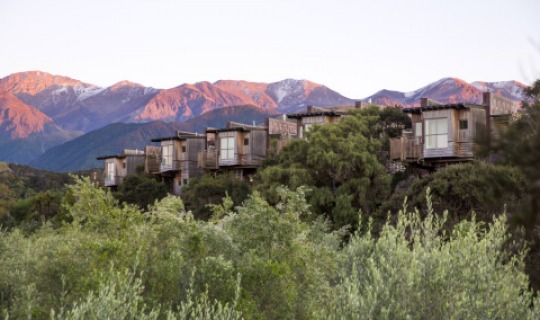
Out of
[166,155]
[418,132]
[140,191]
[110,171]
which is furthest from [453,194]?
[110,171]

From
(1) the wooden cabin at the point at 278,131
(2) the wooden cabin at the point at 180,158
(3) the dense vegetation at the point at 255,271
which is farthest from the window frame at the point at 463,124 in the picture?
(3) the dense vegetation at the point at 255,271

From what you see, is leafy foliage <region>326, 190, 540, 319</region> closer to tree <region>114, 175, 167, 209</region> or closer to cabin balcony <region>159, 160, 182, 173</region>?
tree <region>114, 175, 167, 209</region>

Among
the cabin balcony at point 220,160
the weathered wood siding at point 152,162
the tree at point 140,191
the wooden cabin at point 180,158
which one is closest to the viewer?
the cabin balcony at point 220,160

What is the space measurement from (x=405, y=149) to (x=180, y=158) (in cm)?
2936

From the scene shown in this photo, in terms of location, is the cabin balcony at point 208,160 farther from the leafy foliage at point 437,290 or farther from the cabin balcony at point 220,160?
the leafy foliage at point 437,290

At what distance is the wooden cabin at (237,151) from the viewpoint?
6988cm

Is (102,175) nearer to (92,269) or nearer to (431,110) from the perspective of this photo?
(431,110)

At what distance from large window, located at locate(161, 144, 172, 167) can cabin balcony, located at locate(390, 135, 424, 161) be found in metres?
29.8

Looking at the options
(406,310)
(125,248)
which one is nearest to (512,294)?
(406,310)

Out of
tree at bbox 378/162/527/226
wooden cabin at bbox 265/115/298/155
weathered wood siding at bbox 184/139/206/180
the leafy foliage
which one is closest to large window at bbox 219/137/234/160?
wooden cabin at bbox 265/115/298/155

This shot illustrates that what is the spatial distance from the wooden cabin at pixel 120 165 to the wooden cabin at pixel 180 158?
31.8 ft

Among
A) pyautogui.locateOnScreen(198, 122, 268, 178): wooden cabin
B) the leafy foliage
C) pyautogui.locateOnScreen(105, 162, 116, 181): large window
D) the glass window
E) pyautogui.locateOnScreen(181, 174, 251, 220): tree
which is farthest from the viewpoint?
pyautogui.locateOnScreen(105, 162, 116, 181): large window

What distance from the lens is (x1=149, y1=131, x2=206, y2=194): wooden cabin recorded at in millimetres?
76938

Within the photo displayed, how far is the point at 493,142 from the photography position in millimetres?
6945
